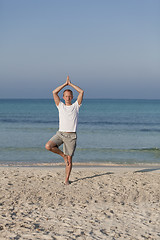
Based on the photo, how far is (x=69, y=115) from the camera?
597cm

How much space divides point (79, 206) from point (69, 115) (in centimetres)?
174

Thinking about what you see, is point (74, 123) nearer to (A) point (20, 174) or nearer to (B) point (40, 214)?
(B) point (40, 214)

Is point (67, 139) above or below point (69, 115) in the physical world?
below

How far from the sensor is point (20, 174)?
299 inches

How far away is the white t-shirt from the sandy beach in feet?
4.19

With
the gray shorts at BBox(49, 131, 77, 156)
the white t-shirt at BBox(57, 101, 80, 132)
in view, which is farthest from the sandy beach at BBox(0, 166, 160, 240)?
the white t-shirt at BBox(57, 101, 80, 132)

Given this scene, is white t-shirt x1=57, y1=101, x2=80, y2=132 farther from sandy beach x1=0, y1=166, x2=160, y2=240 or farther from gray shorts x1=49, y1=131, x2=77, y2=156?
sandy beach x1=0, y1=166, x2=160, y2=240

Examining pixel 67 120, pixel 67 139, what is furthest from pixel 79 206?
pixel 67 120

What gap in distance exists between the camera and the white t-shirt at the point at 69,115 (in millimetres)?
5977

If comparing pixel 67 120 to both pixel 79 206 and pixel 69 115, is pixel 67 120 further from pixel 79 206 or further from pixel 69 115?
pixel 79 206

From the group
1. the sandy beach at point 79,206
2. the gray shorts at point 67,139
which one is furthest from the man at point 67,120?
the sandy beach at point 79,206

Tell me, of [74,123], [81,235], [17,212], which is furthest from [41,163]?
[81,235]

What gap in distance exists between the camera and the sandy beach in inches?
161

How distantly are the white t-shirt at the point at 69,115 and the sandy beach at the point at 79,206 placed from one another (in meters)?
1.28
